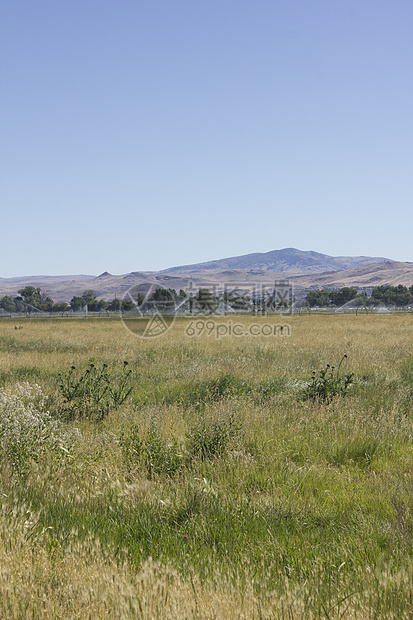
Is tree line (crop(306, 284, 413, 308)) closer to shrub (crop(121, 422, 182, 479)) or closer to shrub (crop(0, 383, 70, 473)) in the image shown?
shrub (crop(121, 422, 182, 479))

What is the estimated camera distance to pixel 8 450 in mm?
5500

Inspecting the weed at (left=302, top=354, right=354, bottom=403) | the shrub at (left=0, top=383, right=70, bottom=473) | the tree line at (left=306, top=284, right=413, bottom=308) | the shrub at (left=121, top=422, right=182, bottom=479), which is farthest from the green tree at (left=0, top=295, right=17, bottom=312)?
the shrub at (left=121, top=422, right=182, bottom=479)

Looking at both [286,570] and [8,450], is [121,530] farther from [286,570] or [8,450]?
[8,450]

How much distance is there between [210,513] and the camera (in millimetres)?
4266

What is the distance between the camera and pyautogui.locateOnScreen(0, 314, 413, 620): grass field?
8.88ft

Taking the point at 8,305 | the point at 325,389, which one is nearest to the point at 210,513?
the point at 325,389

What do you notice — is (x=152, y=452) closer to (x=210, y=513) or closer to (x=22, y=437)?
(x=22, y=437)

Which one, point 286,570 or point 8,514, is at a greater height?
point 8,514

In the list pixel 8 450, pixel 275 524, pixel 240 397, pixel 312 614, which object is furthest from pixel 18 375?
pixel 312 614

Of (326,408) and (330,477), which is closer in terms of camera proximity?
(330,477)

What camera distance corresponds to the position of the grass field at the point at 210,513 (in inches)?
107

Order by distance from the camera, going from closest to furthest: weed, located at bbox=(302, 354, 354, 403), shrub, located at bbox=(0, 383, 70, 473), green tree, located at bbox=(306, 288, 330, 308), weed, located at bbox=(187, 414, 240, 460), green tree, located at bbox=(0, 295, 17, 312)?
shrub, located at bbox=(0, 383, 70, 473) < weed, located at bbox=(187, 414, 240, 460) < weed, located at bbox=(302, 354, 354, 403) < green tree, located at bbox=(306, 288, 330, 308) < green tree, located at bbox=(0, 295, 17, 312)

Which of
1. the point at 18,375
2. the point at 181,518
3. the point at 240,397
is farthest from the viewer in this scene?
the point at 18,375

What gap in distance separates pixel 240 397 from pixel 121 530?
230 inches
